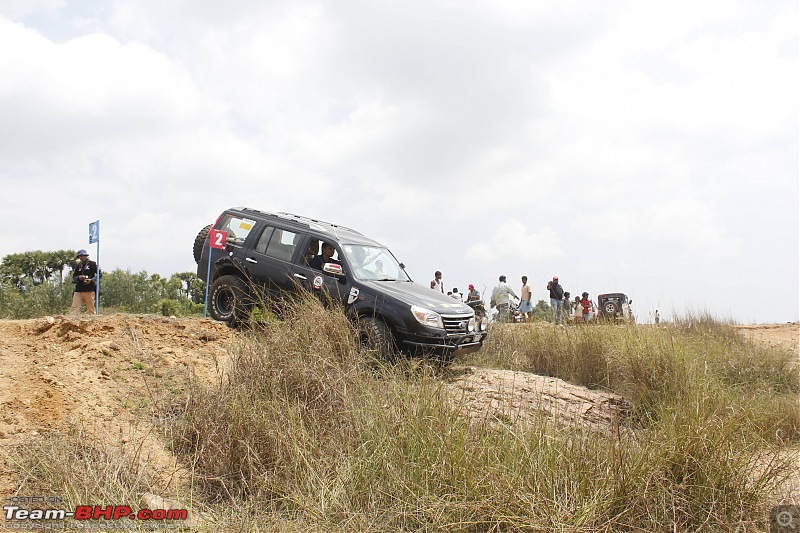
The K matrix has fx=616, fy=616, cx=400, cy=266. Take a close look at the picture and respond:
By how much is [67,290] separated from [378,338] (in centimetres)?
1610

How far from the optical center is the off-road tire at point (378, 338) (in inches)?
344

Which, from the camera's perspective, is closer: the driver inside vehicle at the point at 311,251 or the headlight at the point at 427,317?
the headlight at the point at 427,317

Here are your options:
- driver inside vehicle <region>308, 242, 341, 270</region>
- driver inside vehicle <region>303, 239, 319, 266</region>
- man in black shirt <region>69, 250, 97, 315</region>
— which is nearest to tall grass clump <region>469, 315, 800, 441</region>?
driver inside vehicle <region>308, 242, 341, 270</region>

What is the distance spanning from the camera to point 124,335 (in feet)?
28.4

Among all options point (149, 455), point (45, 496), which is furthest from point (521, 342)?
point (45, 496)

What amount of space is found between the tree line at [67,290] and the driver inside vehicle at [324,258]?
9.01m

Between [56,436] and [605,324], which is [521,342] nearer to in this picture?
[605,324]

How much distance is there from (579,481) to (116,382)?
5.34 meters

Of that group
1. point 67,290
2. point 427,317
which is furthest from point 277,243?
point 67,290

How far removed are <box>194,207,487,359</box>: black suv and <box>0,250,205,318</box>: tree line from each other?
7435mm

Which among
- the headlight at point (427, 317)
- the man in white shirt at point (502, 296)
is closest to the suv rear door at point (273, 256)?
the headlight at point (427, 317)

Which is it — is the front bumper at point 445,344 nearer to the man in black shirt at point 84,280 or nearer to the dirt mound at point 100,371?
the dirt mound at point 100,371

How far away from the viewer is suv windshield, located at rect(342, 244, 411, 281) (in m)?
9.89

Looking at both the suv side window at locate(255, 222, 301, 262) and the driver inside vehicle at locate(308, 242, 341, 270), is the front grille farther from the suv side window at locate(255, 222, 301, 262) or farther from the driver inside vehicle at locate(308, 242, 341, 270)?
the suv side window at locate(255, 222, 301, 262)
